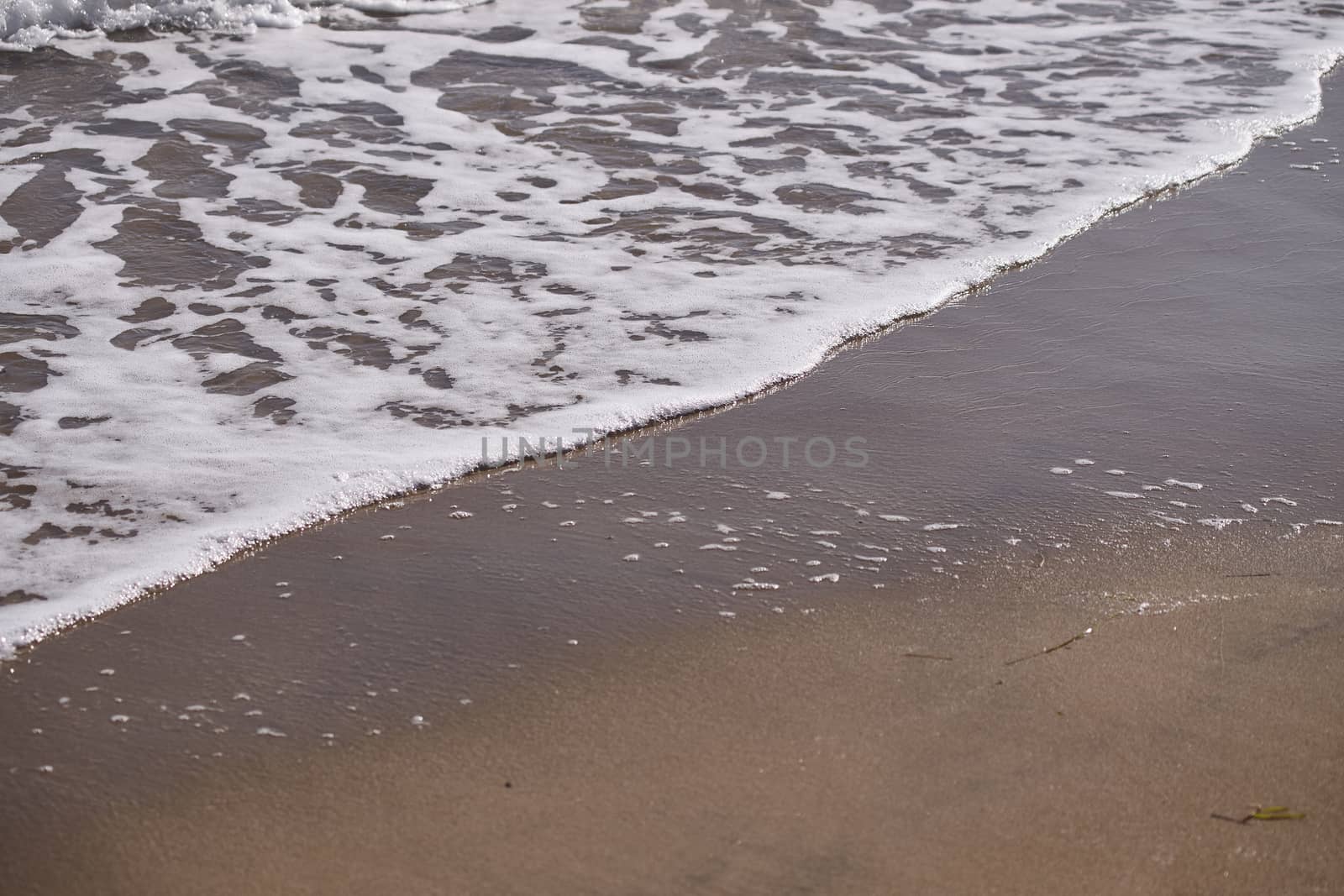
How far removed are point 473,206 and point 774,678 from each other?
3.12m

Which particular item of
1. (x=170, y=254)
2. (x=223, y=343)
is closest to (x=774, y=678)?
(x=223, y=343)

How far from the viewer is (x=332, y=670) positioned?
93.1 inches

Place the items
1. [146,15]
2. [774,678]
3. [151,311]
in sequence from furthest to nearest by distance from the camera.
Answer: [146,15] → [151,311] → [774,678]

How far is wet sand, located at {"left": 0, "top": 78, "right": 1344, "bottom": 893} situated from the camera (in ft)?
6.35

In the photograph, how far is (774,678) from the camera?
2334mm

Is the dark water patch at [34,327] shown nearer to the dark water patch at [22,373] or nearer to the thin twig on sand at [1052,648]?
the dark water patch at [22,373]

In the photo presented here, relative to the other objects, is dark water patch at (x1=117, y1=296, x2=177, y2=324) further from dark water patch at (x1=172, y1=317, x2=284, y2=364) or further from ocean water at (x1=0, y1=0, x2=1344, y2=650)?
dark water patch at (x1=172, y1=317, x2=284, y2=364)

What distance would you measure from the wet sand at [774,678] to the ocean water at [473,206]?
370mm

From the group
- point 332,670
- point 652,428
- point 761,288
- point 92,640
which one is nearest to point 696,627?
point 332,670

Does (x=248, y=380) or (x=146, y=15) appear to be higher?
(x=146, y=15)

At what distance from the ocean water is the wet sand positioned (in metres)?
0.37

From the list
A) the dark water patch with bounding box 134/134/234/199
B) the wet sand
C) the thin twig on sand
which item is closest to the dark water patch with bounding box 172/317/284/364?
the wet sand

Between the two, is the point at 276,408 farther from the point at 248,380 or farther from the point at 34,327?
the point at 34,327

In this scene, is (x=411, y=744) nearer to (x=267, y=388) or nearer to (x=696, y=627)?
(x=696, y=627)
